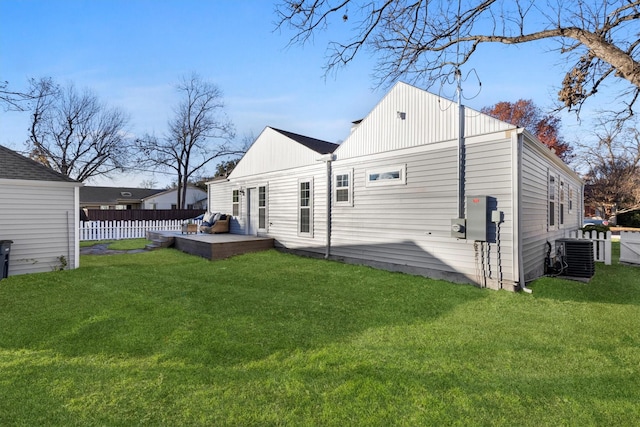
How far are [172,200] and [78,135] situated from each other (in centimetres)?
1273

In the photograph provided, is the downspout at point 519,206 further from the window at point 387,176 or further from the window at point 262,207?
the window at point 262,207

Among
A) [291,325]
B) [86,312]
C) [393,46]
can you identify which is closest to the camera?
[291,325]

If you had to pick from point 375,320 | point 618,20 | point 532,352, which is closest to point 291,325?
point 375,320

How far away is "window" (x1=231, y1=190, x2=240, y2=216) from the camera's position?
12633 mm

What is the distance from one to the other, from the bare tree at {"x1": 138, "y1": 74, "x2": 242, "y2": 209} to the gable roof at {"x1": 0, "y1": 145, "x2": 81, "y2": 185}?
69.4 feet

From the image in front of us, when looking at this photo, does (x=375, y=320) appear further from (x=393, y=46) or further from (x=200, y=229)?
(x=200, y=229)

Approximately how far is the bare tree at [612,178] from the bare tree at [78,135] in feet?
114

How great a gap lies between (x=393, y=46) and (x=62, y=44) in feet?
30.2

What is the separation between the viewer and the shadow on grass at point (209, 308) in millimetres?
3436

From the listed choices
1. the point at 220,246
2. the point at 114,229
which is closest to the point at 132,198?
the point at 114,229

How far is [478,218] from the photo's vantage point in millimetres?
6090

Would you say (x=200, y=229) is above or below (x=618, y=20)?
below

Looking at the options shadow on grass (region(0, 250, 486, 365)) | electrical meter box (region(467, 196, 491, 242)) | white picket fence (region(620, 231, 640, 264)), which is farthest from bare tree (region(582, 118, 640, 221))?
shadow on grass (region(0, 250, 486, 365))

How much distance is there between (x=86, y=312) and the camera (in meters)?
4.46
